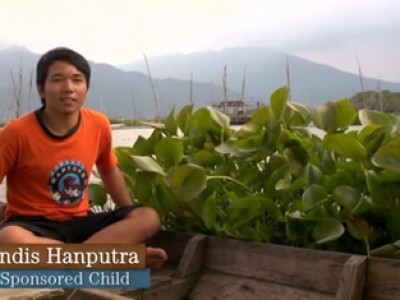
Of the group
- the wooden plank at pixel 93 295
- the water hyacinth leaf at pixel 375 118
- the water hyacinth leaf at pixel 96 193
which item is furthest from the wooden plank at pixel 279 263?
the water hyacinth leaf at pixel 96 193

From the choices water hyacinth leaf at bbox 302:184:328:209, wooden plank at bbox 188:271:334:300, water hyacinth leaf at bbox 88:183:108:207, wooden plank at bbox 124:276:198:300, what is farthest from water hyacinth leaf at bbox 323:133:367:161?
water hyacinth leaf at bbox 88:183:108:207

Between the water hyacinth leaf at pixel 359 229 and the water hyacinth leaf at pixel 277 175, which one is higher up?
the water hyacinth leaf at pixel 277 175

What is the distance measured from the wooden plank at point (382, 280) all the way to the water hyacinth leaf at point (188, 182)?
42 centimetres

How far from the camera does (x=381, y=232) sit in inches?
47.3

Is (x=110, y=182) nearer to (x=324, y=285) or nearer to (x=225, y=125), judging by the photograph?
(x=225, y=125)

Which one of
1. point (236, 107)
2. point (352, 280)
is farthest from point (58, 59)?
point (236, 107)

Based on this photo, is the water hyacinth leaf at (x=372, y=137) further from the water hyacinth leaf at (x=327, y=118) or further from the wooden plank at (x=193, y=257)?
the wooden plank at (x=193, y=257)

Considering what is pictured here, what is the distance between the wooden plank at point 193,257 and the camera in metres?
1.25

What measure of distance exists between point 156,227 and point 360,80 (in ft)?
4.04

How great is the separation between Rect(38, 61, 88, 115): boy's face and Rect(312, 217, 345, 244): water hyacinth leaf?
65 cm

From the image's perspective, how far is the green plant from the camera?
116 cm

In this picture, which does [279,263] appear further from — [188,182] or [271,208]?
[188,182]

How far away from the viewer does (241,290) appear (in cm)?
117

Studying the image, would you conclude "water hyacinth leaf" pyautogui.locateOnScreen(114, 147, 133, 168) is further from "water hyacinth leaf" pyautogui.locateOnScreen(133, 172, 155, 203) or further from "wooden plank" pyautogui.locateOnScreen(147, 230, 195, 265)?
"wooden plank" pyautogui.locateOnScreen(147, 230, 195, 265)
